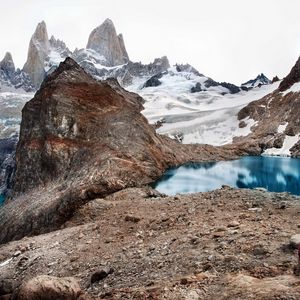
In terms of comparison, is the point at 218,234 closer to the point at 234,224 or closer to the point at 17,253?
the point at 234,224

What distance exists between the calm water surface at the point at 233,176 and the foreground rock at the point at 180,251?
26.0 m

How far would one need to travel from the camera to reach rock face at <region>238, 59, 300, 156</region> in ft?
388

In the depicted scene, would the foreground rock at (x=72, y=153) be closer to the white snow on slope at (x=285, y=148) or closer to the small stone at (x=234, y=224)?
the small stone at (x=234, y=224)

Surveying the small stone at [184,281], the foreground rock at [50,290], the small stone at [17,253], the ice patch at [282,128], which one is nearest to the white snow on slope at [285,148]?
the ice patch at [282,128]

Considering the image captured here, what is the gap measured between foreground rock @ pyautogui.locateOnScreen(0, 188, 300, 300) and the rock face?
86.6 m

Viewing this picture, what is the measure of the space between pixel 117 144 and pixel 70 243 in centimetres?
3461

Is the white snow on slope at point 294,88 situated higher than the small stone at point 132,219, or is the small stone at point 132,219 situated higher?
the white snow on slope at point 294,88

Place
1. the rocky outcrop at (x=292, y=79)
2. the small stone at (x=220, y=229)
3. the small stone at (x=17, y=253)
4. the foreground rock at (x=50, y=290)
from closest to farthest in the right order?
the foreground rock at (x=50, y=290) → the small stone at (x=220, y=229) → the small stone at (x=17, y=253) → the rocky outcrop at (x=292, y=79)

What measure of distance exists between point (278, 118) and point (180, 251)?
117 metres

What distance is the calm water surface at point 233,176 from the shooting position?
197ft

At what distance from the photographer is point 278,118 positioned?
131875 mm

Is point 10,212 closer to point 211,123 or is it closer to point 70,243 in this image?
point 70,243

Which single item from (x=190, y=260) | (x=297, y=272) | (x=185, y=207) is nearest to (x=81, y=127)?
(x=185, y=207)

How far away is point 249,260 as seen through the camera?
1705 centimetres
